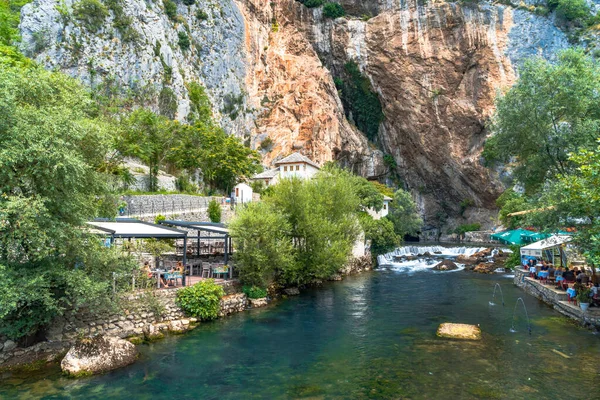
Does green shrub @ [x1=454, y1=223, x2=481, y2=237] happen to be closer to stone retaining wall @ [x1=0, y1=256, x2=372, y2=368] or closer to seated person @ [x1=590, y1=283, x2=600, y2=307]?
seated person @ [x1=590, y1=283, x2=600, y2=307]

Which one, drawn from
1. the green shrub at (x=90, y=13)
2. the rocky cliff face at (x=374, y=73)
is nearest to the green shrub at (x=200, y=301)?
the rocky cliff face at (x=374, y=73)

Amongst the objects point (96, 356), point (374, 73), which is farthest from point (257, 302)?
point (374, 73)

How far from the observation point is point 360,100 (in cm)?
6431

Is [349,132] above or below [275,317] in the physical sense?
above

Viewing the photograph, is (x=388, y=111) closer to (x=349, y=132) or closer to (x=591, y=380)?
(x=349, y=132)

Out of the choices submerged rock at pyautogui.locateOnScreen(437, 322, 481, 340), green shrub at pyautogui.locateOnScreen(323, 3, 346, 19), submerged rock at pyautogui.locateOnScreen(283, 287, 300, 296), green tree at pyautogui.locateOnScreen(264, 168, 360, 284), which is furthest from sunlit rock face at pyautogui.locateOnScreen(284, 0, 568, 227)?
submerged rock at pyautogui.locateOnScreen(437, 322, 481, 340)

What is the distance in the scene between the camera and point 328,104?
5775 centimetres

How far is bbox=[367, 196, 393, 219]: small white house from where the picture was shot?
4200 centimetres

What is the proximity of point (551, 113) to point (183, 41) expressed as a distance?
142 ft

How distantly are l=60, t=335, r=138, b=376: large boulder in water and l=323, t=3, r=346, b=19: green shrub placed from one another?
62.4 metres

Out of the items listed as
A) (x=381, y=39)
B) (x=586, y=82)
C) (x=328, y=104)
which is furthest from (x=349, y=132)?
(x=586, y=82)

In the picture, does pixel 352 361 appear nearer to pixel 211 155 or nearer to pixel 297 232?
pixel 297 232

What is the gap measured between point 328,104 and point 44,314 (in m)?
52.0

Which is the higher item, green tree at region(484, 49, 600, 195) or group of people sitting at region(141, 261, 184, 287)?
green tree at region(484, 49, 600, 195)
